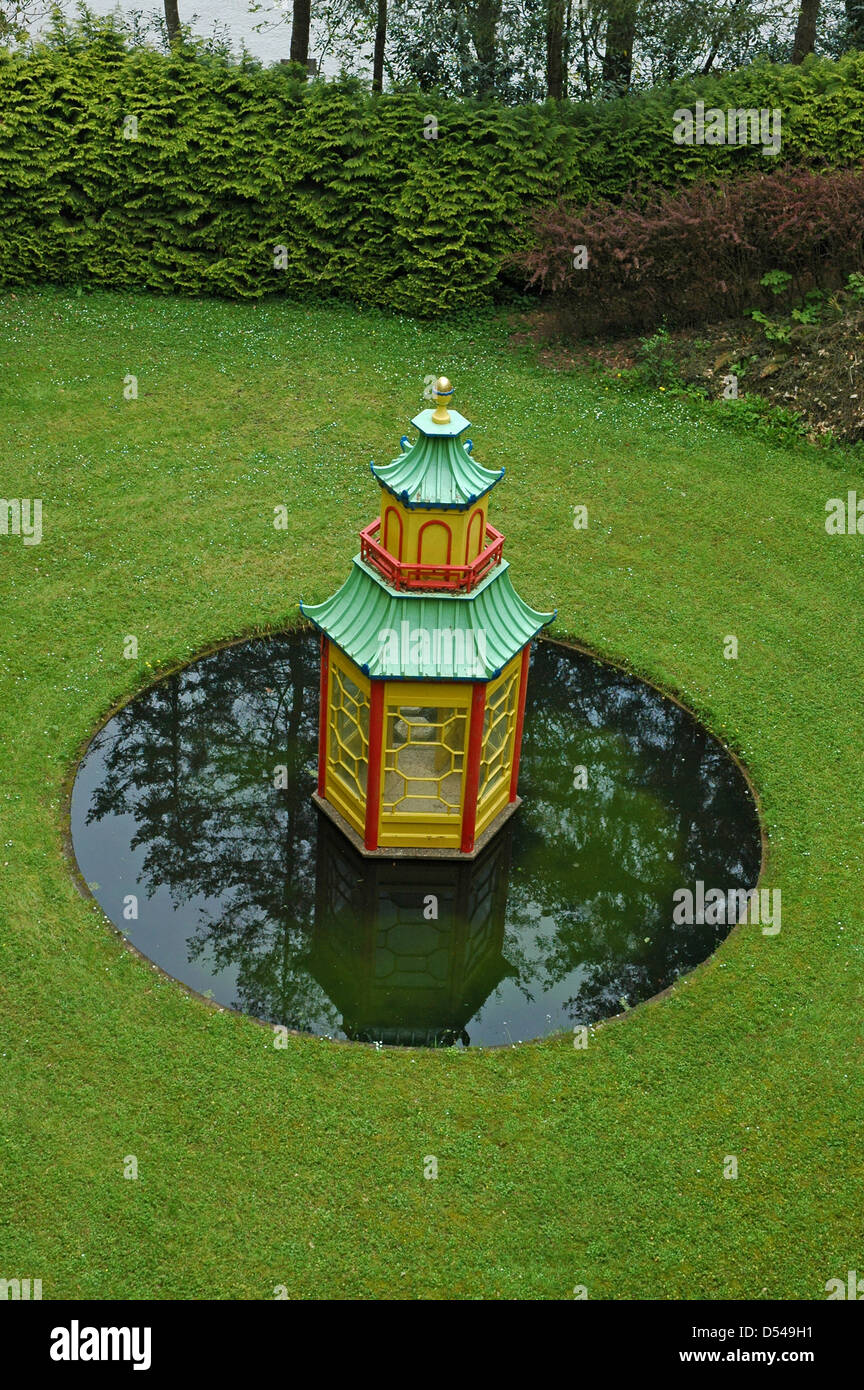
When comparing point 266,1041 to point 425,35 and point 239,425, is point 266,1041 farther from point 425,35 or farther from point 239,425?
point 425,35

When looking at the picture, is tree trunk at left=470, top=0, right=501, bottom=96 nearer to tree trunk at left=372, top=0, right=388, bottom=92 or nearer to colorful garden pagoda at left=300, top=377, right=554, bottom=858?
tree trunk at left=372, top=0, right=388, bottom=92

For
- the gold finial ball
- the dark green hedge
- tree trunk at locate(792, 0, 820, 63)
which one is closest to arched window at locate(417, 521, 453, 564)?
the gold finial ball

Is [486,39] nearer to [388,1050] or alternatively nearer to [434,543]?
[434,543]

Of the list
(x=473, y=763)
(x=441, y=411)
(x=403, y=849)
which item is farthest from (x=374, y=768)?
(x=441, y=411)

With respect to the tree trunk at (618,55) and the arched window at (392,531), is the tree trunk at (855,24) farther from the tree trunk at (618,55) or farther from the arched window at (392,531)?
the arched window at (392,531)

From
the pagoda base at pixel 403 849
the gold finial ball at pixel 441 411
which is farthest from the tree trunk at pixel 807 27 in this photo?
the pagoda base at pixel 403 849

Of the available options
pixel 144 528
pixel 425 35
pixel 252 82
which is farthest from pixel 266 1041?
pixel 425 35
